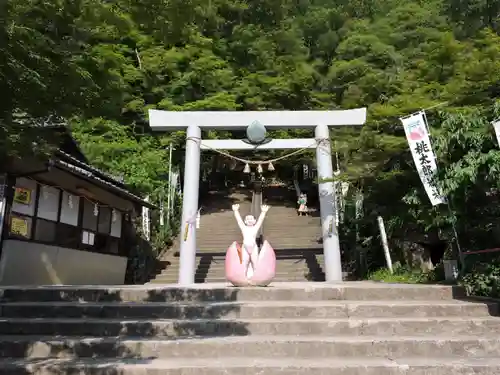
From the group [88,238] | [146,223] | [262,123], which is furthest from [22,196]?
[146,223]

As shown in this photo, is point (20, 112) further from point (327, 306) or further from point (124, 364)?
point (327, 306)

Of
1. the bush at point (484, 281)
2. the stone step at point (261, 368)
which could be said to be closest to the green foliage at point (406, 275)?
the bush at point (484, 281)

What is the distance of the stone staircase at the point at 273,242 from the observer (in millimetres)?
13750

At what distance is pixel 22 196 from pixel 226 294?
5.46 meters

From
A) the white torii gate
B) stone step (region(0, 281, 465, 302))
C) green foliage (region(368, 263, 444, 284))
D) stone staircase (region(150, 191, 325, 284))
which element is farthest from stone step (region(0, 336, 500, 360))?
stone staircase (region(150, 191, 325, 284))

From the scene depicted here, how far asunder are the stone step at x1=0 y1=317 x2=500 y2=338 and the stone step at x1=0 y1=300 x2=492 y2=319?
37cm

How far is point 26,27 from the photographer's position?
3756mm

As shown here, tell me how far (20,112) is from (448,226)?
25.5ft

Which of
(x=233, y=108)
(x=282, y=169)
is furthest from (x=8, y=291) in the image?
(x=282, y=169)

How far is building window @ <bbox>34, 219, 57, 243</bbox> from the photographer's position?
1017 cm

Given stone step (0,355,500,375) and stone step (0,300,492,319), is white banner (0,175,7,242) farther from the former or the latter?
stone step (0,355,500,375)

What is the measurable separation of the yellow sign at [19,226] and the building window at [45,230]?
373 millimetres

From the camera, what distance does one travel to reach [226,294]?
689 centimetres

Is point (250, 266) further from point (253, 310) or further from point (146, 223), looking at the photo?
point (146, 223)
